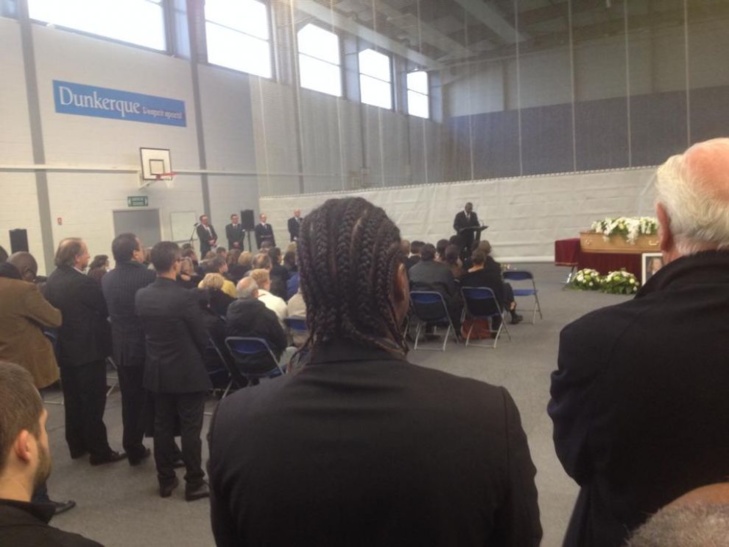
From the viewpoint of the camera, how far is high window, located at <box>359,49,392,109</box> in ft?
52.4

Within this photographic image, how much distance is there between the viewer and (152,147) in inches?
568

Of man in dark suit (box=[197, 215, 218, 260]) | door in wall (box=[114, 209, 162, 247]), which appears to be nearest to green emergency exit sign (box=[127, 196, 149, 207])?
door in wall (box=[114, 209, 162, 247])

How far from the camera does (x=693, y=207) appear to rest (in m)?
1.24

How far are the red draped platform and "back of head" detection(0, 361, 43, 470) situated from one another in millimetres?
9320

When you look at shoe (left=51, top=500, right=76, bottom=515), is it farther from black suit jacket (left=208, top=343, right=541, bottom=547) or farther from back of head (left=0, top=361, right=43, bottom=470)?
black suit jacket (left=208, top=343, right=541, bottom=547)

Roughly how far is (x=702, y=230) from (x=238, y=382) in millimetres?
4223

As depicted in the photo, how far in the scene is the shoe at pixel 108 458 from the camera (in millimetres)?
4121

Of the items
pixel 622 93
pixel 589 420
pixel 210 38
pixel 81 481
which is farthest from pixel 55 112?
pixel 589 420

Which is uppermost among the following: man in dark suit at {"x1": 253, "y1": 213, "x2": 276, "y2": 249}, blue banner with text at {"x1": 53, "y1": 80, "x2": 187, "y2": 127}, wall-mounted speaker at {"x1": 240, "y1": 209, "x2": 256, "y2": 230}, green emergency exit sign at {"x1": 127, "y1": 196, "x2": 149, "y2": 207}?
blue banner with text at {"x1": 53, "y1": 80, "x2": 187, "y2": 127}

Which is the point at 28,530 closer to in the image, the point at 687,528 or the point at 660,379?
the point at 687,528

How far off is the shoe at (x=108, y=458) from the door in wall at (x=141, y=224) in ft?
33.3

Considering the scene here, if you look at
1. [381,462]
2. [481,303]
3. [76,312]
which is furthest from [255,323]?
[381,462]

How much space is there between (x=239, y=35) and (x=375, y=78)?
3957 millimetres

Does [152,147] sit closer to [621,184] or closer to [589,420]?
[621,184]
